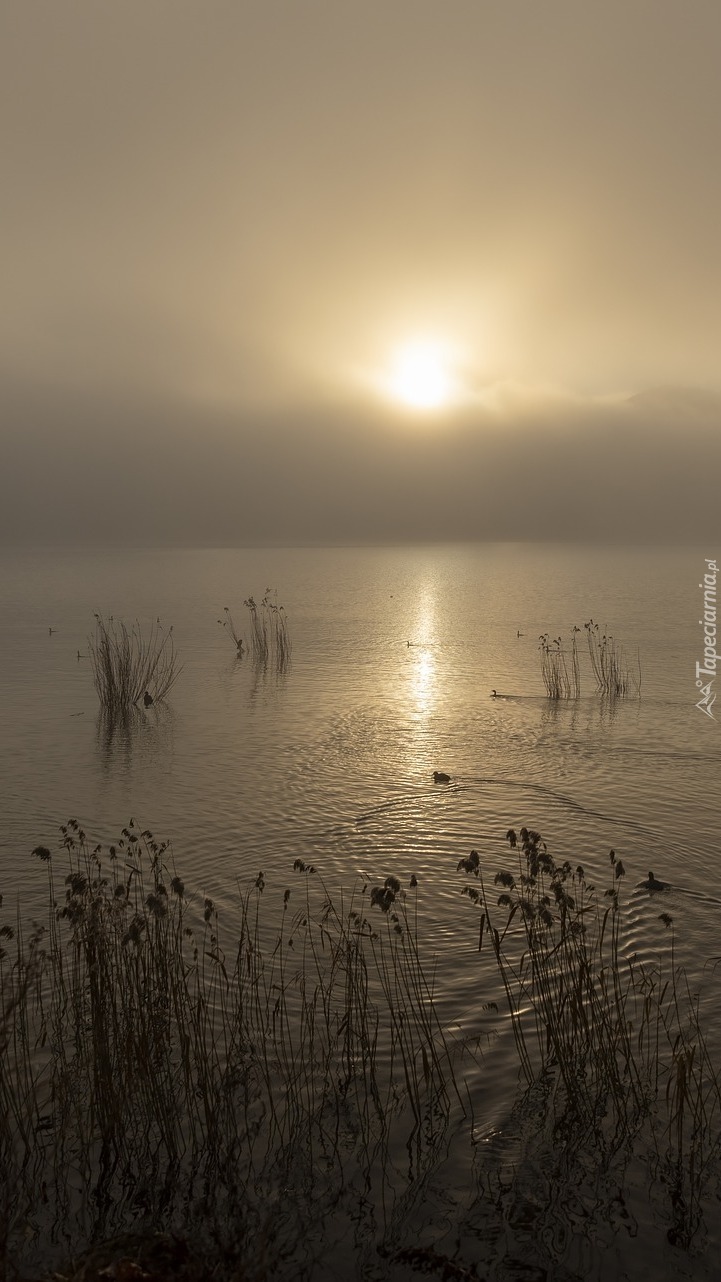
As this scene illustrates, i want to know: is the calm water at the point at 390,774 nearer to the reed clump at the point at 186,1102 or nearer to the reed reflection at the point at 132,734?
the reed reflection at the point at 132,734

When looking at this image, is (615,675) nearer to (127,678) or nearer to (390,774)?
(390,774)

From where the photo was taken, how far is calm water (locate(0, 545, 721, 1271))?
10023 mm

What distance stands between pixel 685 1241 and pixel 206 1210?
2520 millimetres

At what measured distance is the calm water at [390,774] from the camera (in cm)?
1002

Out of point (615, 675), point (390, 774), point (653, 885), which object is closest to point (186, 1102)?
point (653, 885)

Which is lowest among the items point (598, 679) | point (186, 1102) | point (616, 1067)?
point (186, 1102)

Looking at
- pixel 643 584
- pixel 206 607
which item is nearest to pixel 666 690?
pixel 206 607

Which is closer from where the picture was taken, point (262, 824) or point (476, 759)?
point (262, 824)

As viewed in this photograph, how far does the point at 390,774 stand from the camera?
14.9 metres

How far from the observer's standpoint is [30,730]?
720 inches

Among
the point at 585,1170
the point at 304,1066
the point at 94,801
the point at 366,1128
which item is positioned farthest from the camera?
the point at 94,801

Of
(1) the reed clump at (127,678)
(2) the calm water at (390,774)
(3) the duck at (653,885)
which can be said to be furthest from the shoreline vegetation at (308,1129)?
(1) the reed clump at (127,678)

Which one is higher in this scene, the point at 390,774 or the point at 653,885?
the point at 390,774

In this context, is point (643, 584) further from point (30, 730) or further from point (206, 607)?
point (30, 730)
